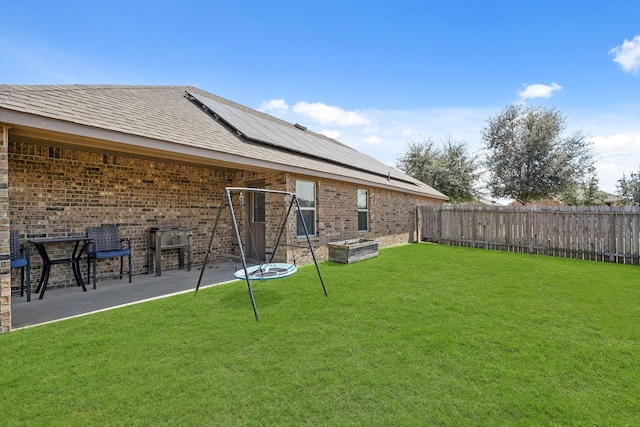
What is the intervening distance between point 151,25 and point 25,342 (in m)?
9.22

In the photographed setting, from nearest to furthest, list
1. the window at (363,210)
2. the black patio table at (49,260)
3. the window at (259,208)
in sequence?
1. the black patio table at (49,260)
2. the window at (259,208)
3. the window at (363,210)

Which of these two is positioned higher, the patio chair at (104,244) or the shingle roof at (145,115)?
the shingle roof at (145,115)

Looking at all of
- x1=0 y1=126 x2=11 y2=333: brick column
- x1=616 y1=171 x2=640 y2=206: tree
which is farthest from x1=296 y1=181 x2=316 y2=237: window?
x1=616 y1=171 x2=640 y2=206: tree

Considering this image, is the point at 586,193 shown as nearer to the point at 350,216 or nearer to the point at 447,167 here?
the point at 447,167

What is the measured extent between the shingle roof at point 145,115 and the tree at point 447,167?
54.0ft

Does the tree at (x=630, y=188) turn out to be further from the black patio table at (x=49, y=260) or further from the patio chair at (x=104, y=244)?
the black patio table at (x=49, y=260)

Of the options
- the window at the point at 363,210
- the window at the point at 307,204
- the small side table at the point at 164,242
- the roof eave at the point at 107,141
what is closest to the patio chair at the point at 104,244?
the small side table at the point at 164,242

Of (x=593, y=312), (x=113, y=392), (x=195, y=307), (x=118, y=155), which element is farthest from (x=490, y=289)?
(x=118, y=155)

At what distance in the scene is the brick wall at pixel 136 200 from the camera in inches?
200

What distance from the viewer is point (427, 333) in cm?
329

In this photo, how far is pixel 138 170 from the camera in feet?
20.9

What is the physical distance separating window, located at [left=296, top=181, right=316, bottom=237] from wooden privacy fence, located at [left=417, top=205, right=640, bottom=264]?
6787 mm

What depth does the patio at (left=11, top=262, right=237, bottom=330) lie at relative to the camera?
4035mm

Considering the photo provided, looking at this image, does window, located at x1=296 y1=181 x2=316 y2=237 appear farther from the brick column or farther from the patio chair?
the brick column
